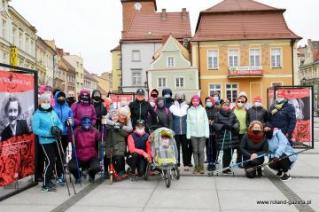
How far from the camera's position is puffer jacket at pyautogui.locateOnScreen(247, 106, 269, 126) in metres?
9.21

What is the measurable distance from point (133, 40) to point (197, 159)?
4642 cm

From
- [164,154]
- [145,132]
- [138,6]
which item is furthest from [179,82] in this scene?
[164,154]

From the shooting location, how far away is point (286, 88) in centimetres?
1139

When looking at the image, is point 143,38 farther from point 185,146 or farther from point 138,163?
point 138,163

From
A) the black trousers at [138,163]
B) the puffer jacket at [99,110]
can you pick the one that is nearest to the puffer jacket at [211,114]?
the black trousers at [138,163]

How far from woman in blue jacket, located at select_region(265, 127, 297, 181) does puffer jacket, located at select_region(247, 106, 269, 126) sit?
56cm

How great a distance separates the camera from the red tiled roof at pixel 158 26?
5522 centimetres

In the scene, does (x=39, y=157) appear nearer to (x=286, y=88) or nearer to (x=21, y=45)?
(x=286, y=88)

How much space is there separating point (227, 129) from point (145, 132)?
180cm

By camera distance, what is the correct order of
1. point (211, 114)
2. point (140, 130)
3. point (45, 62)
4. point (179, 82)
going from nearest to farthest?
point (140, 130)
point (211, 114)
point (179, 82)
point (45, 62)

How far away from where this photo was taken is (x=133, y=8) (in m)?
62.5

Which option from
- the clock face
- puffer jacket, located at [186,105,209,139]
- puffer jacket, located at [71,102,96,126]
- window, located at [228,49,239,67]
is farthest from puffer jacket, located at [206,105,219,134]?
the clock face

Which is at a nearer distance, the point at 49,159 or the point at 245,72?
the point at 49,159

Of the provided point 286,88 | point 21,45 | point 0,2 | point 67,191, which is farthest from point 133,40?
point 67,191
